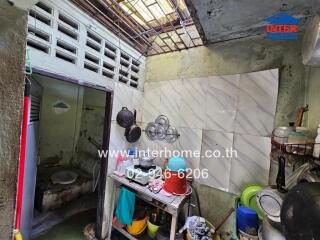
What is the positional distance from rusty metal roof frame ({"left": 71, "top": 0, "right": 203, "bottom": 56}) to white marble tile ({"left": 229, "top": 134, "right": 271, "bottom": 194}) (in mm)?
1195

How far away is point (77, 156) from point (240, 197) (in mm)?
2794

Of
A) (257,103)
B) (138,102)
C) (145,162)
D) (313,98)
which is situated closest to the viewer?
(313,98)

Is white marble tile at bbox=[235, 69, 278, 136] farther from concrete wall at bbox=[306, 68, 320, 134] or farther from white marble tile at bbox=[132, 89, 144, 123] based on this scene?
white marble tile at bbox=[132, 89, 144, 123]

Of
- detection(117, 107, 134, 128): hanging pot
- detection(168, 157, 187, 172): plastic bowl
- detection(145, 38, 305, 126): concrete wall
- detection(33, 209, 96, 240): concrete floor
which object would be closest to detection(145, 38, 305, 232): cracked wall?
detection(145, 38, 305, 126): concrete wall

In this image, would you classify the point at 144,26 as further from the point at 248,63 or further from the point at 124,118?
the point at 248,63

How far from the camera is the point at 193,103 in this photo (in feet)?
5.96

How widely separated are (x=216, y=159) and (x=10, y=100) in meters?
1.64

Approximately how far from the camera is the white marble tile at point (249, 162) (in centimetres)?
139

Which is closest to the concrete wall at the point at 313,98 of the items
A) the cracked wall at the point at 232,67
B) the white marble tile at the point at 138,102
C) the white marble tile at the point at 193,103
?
the cracked wall at the point at 232,67

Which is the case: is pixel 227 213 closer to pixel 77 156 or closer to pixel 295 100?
pixel 295 100

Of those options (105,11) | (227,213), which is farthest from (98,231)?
(105,11)

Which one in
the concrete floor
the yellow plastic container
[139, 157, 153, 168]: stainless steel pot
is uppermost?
[139, 157, 153, 168]: stainless steel pot

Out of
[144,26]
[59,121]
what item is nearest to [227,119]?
[144,26]

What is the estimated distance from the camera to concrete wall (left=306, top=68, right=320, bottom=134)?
111cm
